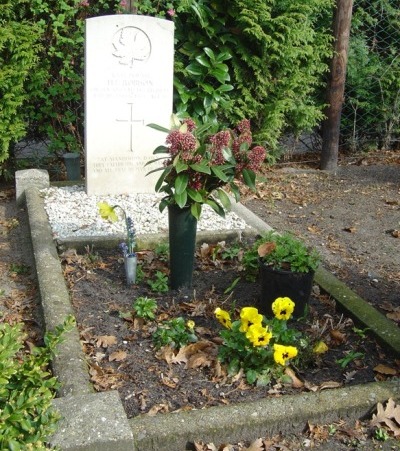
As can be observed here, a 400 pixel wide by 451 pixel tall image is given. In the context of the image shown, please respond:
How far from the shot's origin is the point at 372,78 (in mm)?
8445

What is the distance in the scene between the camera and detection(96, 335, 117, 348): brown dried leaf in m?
3.45

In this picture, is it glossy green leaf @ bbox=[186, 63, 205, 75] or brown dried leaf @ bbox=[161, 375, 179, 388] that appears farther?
glossy green leaf @ bbox=[186, 63, 205, 75]

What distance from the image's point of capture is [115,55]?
19.0 ft

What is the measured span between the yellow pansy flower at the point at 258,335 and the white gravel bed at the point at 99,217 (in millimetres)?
2051

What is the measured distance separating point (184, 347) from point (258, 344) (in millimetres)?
494

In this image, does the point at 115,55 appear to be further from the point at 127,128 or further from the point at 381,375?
the point at 381,375

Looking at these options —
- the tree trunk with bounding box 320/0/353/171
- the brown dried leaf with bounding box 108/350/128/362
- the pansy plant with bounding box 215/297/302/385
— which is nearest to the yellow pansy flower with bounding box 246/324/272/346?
the pansy plant with bounding box 215/297/302/385

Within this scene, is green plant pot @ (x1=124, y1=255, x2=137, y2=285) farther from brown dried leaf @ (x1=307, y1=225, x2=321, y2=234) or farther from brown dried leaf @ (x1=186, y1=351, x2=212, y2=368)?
brown dried leaf @ (x1=307, y1=225, x2=321, y2=234)

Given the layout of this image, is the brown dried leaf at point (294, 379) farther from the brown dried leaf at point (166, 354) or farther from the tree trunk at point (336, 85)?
the tree trunk at point (336, 85)

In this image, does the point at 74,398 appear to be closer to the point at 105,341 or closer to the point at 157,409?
the point at 157,409

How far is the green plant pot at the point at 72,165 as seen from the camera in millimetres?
6594

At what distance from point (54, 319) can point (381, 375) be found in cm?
172

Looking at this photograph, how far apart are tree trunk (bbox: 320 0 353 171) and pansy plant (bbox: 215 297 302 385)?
16.1 feet

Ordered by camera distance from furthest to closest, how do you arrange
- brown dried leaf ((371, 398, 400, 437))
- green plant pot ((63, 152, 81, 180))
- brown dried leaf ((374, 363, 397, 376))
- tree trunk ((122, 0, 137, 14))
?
1. green plant pot ((63, 152, 81, 180))
2. tree trunk ((122, 0, 137, 14))
3. brown dried leaf ((374, 363, 397, 376))
4. brown dried leaf ((371, 398, 400, 437))
